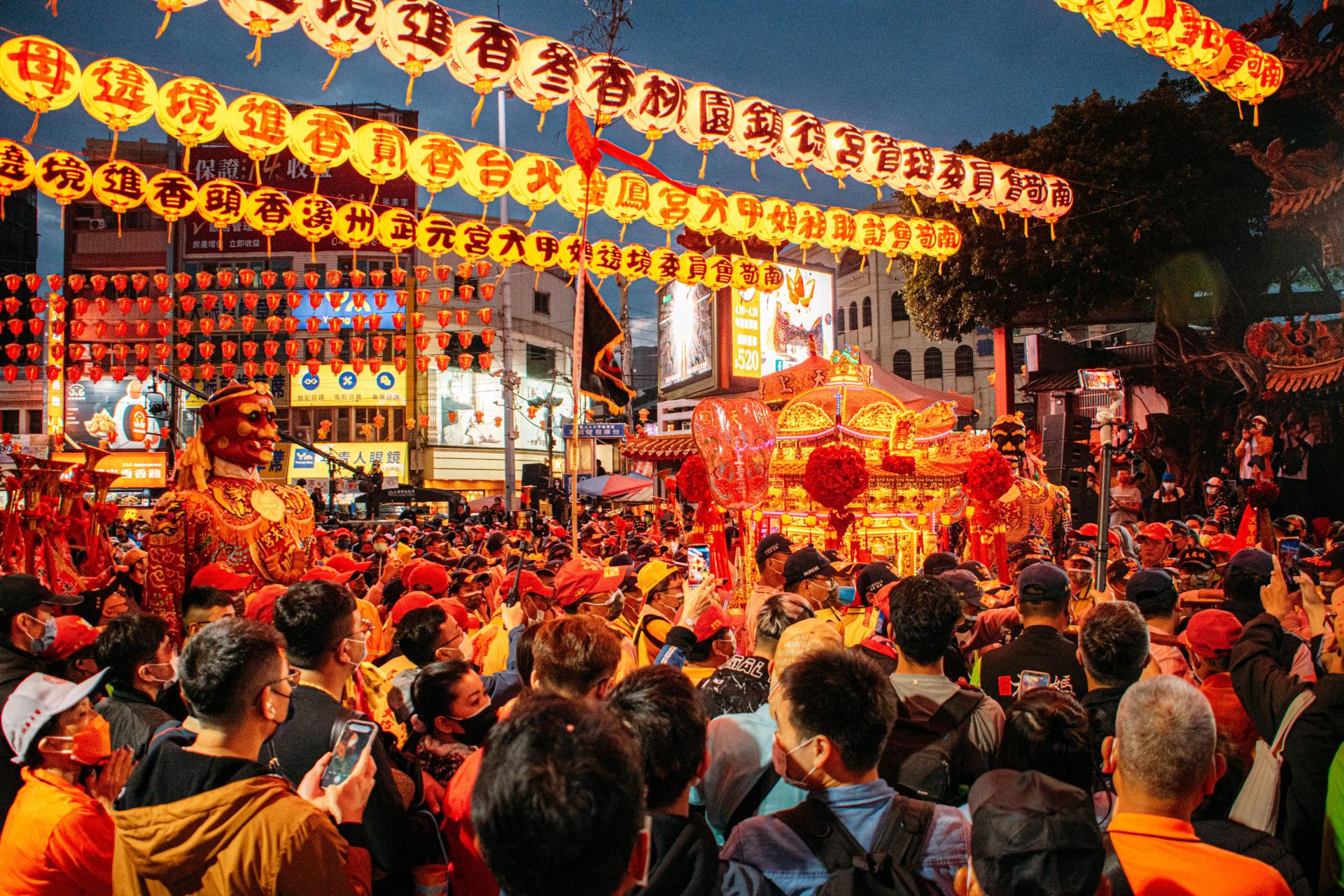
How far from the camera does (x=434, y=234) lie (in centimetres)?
1260

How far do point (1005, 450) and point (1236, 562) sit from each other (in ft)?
17.2

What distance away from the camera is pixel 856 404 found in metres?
11.6

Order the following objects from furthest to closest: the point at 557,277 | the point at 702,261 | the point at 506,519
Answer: the point at 557,277 < the point at 506,519 < the point at 702,261

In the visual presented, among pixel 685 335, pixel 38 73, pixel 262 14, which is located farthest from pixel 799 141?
pixel 685 335

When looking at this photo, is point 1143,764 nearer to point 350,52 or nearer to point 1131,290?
point 350,52

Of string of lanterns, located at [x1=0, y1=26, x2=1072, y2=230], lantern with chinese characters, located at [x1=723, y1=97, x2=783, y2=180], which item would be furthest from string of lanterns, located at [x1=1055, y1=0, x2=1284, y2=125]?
lantern with chinese characters, located at [x1=723, y1=97, x2=783, y2=180]

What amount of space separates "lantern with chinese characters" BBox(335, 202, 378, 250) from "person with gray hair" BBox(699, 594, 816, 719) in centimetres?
1071

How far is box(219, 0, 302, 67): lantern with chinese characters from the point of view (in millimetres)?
8688

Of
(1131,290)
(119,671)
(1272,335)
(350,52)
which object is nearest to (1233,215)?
(1131,290)

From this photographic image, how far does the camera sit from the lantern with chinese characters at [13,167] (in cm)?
1011

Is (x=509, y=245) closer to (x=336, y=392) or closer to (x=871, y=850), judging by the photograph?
(x=871, y=850)

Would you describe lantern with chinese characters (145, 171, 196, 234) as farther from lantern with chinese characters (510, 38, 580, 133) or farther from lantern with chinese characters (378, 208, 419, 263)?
lantern with chinese characters (510, 38, 580, 133)

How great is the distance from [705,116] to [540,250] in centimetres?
309

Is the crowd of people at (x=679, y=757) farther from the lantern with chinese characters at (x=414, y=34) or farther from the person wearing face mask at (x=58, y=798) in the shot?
the lantern with chinese characters at (x=414, y=34)
